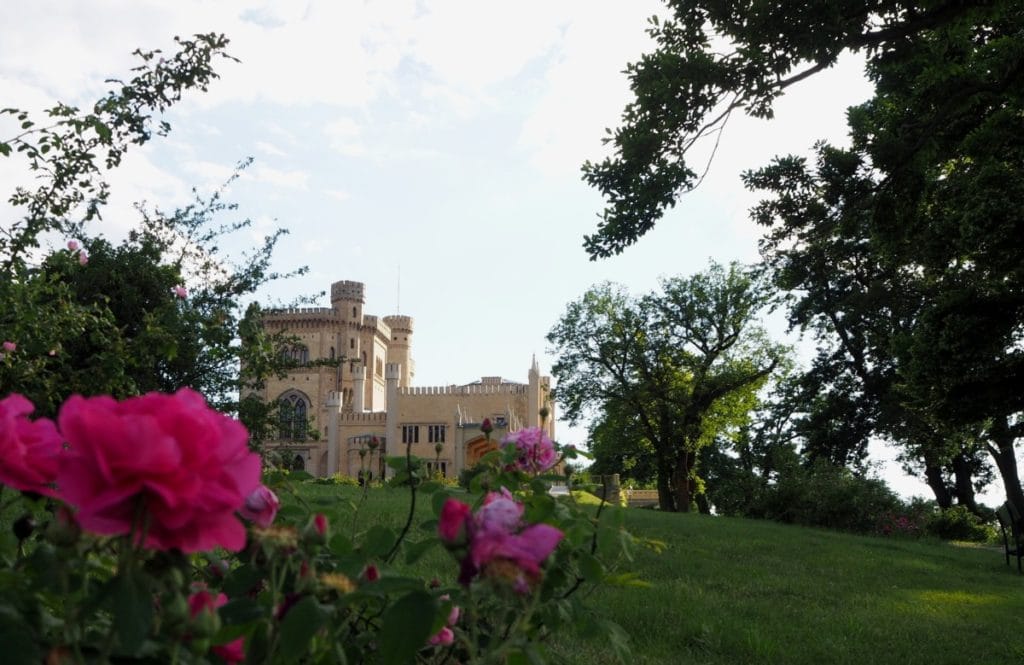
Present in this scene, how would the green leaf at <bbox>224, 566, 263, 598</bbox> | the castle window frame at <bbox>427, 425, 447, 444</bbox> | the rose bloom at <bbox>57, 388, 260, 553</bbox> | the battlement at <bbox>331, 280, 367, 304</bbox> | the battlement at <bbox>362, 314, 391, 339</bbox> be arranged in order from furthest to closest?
the battlement at <bbox>362, 314, 391, 339</bbox> < the battlement at <bbox>331, 280, 367, 304</bbox> < the castle window frame at <bbox>427, 425, 447, 444</bbox> < the green leaf at <bbox>224, 566, 263, 598</bbox> < the rose bloom at <bbox>57, 388, 260, 553</bbox>

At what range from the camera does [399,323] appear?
73.8 m

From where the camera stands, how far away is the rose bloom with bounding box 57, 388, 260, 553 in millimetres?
897

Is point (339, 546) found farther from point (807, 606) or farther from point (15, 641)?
point (807, 606)

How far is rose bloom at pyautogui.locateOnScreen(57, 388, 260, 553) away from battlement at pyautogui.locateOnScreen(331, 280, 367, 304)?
65.0 m

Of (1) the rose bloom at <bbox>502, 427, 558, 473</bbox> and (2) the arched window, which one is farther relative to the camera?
(2) the arched window

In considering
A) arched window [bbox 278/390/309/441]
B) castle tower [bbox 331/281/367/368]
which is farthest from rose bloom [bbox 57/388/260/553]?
castle tower [bbox 331/281/367/368]

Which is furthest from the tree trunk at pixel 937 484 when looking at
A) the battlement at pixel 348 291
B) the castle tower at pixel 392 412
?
the battlement at pixel 348 291

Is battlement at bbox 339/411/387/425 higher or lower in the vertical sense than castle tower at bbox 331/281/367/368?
lower

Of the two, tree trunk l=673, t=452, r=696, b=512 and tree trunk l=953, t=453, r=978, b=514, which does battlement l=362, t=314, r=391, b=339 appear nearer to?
tree trunk l=673, t=452, r=696, b=512

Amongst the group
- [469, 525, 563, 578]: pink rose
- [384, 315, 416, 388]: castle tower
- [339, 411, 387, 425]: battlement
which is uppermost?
[384, 315, 416, 388]: castle tower

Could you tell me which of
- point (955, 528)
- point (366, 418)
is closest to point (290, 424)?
point (955, 528)

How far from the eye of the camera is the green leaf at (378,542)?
1830mm

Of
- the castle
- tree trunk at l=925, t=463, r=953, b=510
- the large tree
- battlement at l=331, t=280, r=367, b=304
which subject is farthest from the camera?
battlement at l=331, t=280, r=367, b=304

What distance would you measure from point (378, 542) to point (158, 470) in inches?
39.6
